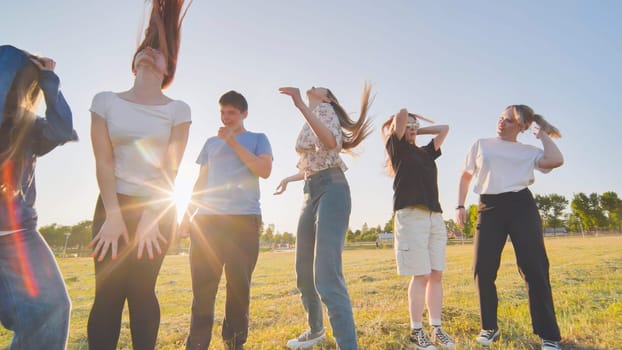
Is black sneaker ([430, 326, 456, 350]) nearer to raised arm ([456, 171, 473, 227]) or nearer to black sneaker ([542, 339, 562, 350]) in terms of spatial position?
black sneaker ([542, 339, 562, 350])

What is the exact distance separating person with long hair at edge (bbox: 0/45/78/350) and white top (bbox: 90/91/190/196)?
0.29 meters

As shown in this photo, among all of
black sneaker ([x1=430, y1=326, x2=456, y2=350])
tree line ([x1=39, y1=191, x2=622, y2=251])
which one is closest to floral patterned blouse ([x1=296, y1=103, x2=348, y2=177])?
black sneaker ([x1=430, y1=326, x2=456, y2=350])

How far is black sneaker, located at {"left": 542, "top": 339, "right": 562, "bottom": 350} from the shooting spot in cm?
390

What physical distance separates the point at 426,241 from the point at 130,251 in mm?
3201

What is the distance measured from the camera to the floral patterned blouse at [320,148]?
3709 mm

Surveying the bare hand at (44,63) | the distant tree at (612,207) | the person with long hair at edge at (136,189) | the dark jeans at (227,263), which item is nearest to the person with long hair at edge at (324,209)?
the dark jeans at (227,263)

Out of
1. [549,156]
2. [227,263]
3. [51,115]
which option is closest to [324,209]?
[227,263]

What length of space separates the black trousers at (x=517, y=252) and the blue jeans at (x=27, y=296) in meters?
4.38

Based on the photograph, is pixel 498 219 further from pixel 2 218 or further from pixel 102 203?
pixel 2 218

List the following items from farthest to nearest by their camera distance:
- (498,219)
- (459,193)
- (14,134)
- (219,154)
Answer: (459,193), (498,219), (219,154), (14,134)

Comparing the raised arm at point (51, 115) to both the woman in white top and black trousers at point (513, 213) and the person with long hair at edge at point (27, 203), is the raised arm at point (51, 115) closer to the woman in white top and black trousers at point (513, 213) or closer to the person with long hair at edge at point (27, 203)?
the person with long hair at edge at point (27, 203)

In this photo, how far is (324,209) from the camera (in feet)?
11.5

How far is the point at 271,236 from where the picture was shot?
403ft

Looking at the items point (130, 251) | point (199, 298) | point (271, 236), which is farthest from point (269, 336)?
point (271, 236)
